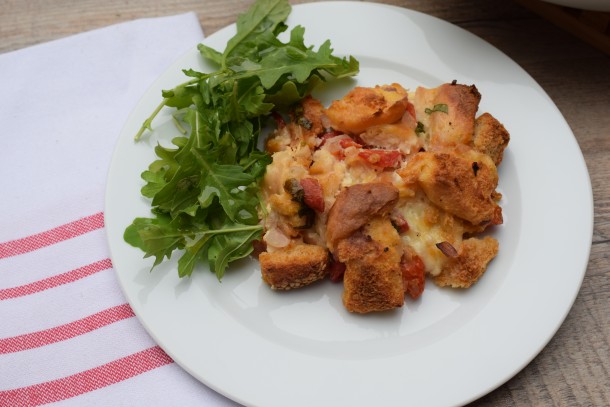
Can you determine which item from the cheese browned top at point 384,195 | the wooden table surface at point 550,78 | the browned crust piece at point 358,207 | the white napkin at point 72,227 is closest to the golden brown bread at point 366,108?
the cheese browned top at point 384,195

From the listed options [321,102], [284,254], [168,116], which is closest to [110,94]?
[168,116]

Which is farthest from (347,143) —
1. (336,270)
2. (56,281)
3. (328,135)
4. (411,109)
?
(56,281)

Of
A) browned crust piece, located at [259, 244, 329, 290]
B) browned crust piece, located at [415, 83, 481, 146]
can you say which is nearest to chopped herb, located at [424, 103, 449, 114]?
browned crust piece, located at [415, 83, 481, 146]

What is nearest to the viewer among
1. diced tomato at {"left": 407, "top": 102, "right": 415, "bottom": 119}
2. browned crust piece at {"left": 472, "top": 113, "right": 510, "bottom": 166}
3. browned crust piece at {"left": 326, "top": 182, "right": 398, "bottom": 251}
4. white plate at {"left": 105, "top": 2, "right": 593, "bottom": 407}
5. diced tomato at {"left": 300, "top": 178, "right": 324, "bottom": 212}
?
white plate at {"left": 105, "top": 2, "right": 593, "bottom": 407}

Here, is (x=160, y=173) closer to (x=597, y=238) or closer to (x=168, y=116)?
(x=168, y=116)

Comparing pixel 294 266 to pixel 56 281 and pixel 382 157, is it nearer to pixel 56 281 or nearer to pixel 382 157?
pixel 382 157

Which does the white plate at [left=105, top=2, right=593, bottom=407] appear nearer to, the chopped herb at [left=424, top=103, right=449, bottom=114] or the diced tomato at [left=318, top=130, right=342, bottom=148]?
the chopped herb at [left=424, top=103, right=449, bottom=114]
